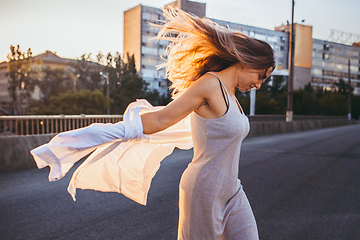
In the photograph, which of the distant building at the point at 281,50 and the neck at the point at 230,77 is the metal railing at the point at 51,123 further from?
the distant building at the point at 281,50

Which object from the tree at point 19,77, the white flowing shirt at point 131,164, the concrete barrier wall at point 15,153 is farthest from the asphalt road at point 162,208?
the tree at point 19,77

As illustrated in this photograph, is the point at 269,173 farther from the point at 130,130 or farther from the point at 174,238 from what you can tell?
the point at 130,130

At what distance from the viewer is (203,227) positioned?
6.55 feet

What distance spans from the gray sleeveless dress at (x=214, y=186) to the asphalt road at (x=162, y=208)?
1753 millimetres

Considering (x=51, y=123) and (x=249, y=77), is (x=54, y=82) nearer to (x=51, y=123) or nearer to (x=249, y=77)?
(x=51, y=123)

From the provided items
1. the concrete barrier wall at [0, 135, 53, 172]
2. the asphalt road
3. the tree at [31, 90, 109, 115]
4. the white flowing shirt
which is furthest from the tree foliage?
the white flowing shirt

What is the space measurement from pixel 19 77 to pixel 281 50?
84.3 m

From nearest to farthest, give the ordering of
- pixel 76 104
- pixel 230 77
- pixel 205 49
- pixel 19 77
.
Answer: pixel 230 77
pixel 205 49
pixel 76 104
pixel 19 77

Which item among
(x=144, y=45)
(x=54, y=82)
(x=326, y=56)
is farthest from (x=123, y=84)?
(x=326, y=56)

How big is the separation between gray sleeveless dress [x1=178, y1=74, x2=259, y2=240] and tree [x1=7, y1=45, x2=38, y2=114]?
53.5 meters

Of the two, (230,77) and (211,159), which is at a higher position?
(230,77)

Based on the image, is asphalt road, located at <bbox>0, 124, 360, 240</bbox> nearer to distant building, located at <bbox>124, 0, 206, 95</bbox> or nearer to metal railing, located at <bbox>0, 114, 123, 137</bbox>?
metal railing, located at <bbox>0, 114, 123, 137</bbox>

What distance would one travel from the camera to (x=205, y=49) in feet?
8.08

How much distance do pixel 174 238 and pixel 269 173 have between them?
4.39 meters
